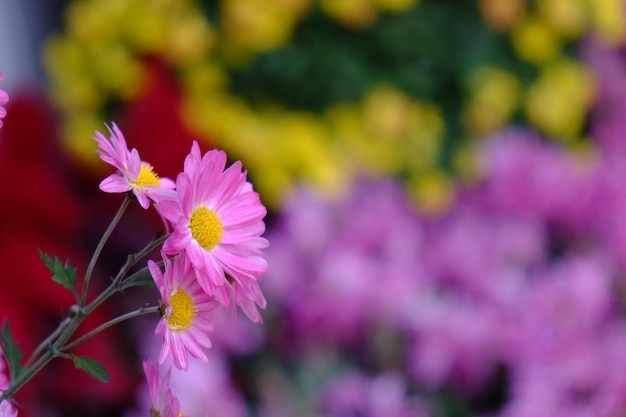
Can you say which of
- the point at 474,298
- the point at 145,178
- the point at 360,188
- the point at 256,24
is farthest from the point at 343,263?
the point at 145,178

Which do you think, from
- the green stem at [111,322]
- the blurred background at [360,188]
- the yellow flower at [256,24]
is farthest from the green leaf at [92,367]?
the yellow flower at [256,24]

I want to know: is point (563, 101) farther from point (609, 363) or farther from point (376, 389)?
point (376, 389)

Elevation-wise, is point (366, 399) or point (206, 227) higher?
point (366, 399)

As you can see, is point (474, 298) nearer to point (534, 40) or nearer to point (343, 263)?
point (343, 263)

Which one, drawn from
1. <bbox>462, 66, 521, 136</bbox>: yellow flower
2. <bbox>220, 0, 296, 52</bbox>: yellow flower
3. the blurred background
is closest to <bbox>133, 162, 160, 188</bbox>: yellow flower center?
the blurred background

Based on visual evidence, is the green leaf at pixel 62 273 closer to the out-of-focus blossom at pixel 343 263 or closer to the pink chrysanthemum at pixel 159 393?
the pink chrysanthemum at pixel 159 393

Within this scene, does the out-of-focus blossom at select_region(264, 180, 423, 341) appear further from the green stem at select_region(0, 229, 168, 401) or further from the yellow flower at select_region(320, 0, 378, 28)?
the green stem at select_region(0, 229, 168, 401)
